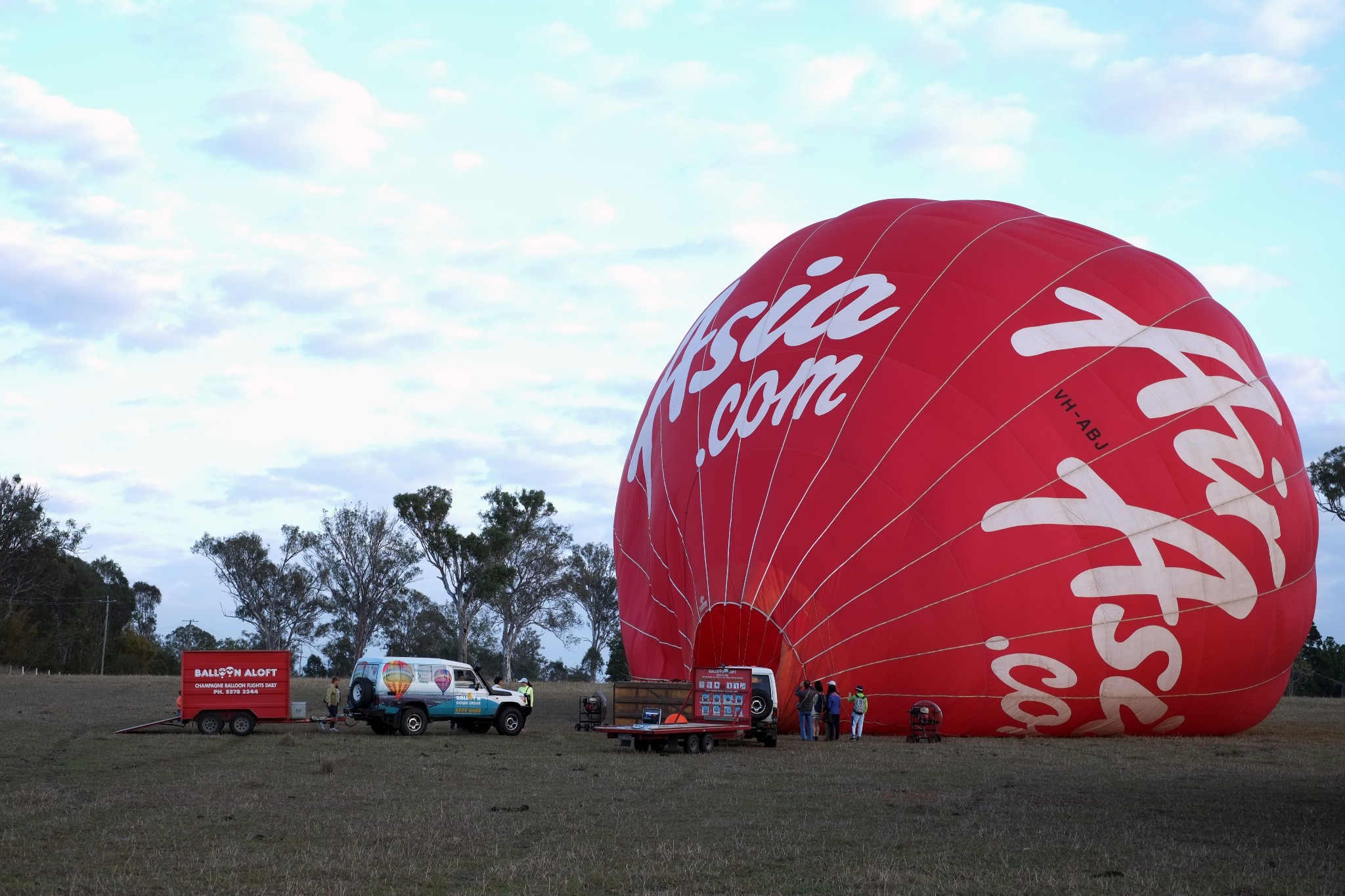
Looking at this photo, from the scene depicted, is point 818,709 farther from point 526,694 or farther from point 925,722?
Result: point 526,694

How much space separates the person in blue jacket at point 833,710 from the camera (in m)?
17.4

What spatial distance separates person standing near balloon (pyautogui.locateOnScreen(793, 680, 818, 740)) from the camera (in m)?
17.8

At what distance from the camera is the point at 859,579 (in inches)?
669

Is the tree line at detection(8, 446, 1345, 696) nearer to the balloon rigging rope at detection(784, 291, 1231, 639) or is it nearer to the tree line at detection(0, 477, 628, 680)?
the tree line at detection(0, 477, 628, 680)

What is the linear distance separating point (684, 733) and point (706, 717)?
50 centimetres

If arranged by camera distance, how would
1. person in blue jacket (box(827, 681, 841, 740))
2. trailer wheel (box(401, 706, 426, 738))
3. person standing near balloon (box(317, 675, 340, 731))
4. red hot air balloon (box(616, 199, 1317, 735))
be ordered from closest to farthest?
red hot air balloon (box(616, 199, 1317, 735)), person in blue jacket (box(827, 681, 841, 740)), trailer wheel (box(401, 706, 426, 738)), person standing near balloon (box(317, 675, 340, 731))

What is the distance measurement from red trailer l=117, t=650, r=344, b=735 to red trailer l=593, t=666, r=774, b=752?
6.82 metres

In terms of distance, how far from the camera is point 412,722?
70.0 ft

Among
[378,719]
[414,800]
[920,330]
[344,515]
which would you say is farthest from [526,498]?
[414,800]

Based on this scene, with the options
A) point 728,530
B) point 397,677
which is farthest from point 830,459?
point 397,677

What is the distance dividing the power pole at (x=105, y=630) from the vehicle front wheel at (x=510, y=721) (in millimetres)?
51100

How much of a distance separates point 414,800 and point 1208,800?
7653 mm

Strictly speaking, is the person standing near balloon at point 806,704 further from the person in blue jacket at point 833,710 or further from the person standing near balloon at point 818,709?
the person in blue jacket at point 833,710

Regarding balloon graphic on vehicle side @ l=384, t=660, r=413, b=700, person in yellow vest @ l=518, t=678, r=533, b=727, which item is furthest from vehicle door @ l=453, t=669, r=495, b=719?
balloon graphic on vehicle side @ l=384, t=660, r=413, b=700
